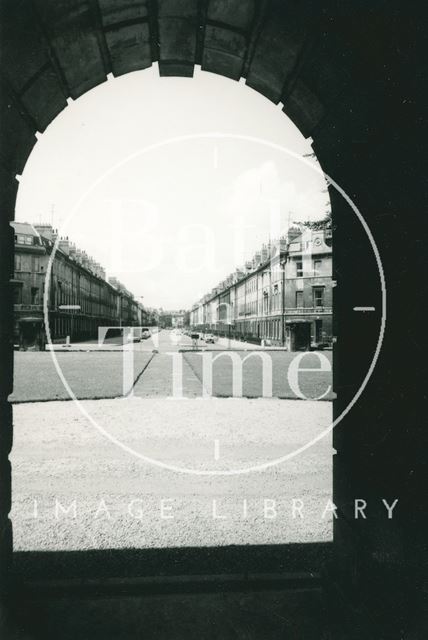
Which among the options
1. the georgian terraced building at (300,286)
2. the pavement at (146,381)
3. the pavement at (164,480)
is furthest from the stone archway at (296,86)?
the georgian terraced building at (300,286)

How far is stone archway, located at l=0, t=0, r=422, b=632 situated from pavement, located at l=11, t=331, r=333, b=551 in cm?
164

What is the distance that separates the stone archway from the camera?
3.13 m

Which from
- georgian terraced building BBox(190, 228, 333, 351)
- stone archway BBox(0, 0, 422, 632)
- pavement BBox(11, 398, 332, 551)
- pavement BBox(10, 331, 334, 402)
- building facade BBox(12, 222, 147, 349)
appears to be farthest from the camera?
georgian terraced building BBox(190, 228, 333, 351)

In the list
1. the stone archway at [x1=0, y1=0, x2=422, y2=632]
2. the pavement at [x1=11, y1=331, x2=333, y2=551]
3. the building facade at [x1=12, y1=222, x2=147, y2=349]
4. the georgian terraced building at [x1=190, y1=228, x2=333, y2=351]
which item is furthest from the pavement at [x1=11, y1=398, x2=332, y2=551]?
the georgian terraced building at [x1=190, y1=228, x2=333, y2=351]

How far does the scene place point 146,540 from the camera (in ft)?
16.0

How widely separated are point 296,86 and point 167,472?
5783mm

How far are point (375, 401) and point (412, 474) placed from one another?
0.55 m

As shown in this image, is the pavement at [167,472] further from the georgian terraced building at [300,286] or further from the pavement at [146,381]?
the georgian terraced building at [300,286]

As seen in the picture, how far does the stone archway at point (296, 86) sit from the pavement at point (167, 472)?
64.6 inches

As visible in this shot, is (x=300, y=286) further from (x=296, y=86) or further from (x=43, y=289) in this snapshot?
(x=296, y=86)

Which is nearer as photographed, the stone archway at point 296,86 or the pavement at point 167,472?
the stone archway at point 296,86

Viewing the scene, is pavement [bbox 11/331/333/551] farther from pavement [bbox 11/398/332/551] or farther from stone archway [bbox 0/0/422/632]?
stone archway [bbox 0/0/422/632]

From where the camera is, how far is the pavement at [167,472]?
16.9 ft

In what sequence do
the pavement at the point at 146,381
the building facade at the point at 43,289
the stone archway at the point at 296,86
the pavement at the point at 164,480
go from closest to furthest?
the stone archway at the point at 296,86 → the pavement at the point at 164,480 → the pavement at the point at 146,381 → the building facade at the point at 43,289
